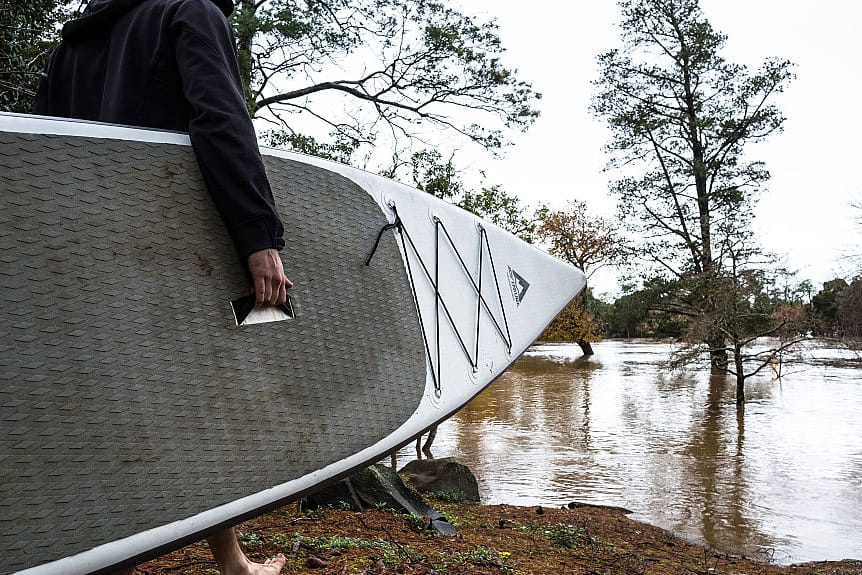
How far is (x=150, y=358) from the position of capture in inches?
50.6

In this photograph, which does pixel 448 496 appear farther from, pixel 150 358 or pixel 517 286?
pixel 150 358

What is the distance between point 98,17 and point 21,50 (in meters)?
3.07

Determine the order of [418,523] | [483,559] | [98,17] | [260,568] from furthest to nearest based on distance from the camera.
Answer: [418,523]
[483,559]
[260,568]
[98,17]

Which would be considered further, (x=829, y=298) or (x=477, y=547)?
(x=829, y=298)

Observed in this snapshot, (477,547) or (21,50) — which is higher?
(21,50)

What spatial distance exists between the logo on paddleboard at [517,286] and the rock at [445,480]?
2.24 meters

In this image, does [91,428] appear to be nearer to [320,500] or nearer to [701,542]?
[320,500]

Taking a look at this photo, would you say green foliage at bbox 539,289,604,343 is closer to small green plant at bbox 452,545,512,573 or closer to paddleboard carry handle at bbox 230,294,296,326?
small green plant at bbox 452,545,512,573

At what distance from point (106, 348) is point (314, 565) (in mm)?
1415

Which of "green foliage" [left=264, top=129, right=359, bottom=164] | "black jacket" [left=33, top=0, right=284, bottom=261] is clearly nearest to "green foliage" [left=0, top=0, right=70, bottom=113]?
"black jacket" [left=33, top=0, right=284, bottom=261]

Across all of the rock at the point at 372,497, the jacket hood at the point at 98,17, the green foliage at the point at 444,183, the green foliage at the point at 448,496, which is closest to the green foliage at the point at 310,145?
the green foliage at the point at 444,183

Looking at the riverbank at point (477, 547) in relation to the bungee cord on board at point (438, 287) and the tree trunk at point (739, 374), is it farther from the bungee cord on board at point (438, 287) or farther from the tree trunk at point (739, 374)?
the tree trunk at point (739, 374)

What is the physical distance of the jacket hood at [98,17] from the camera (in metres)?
1.36

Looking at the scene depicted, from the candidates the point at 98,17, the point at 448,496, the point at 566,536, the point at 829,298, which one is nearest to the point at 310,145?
the point at 448,496
